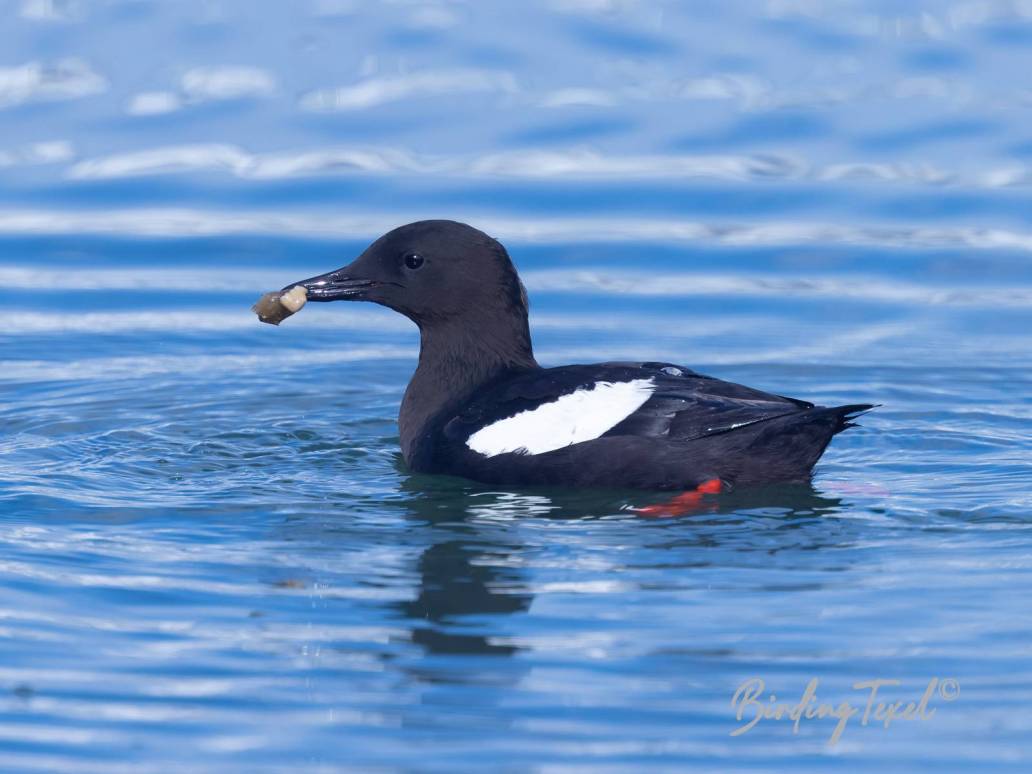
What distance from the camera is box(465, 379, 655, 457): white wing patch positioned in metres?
7.52

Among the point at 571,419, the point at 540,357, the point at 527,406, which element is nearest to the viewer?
the point at 571,419

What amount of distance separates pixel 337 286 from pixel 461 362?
0.67 metres

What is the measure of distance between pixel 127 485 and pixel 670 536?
2.35 m

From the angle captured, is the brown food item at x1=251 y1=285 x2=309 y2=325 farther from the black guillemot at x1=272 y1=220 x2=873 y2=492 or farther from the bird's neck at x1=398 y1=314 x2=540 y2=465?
the bird's neck at x1=398 y1=314 x2=540 y2=465

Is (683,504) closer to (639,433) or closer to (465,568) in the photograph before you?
(639,433)

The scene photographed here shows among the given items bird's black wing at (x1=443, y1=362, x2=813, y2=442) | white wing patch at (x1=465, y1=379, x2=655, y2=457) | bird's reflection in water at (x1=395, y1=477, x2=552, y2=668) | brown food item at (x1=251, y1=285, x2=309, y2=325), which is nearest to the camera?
bird's reflection in water at (x1=395, y1=477, x2=552, y2=668)

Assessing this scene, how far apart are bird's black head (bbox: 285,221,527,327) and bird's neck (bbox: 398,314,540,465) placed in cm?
6

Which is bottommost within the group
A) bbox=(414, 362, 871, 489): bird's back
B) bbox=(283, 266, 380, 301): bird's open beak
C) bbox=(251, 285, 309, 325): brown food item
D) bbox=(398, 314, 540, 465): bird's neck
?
bbox=(414, 362, 871, 489): bird's back

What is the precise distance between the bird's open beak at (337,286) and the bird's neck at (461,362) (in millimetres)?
372

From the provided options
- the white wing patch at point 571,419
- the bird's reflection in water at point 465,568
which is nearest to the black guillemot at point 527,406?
the white wing patch at point 571,419

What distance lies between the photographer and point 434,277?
8250mm
